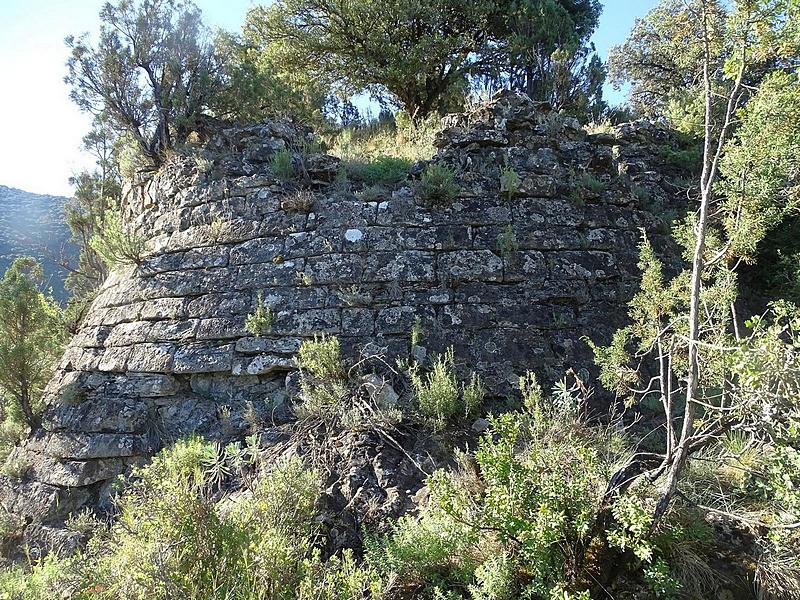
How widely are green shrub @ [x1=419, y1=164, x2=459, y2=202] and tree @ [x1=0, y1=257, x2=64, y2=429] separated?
4.29 meters

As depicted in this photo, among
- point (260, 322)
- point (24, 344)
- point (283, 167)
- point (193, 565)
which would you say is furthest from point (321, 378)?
point (24, 344)

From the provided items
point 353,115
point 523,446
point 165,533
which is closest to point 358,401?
point 523,446

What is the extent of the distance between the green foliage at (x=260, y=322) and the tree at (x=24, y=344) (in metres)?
2.37

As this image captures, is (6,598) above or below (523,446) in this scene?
above

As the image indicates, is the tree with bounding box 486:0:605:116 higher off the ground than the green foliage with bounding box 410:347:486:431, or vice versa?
the tree with bounding box 486:0:605:116

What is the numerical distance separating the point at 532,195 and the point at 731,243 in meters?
2.43

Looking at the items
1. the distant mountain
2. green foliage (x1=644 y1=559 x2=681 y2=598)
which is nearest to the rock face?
green foliage (x1=644 y1=559 x2=681 y2=598)

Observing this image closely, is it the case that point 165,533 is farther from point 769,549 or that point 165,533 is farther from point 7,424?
point 7,424

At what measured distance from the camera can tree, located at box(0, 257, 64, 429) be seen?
496 cm

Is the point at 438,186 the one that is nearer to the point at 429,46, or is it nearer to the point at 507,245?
the point at 507,245

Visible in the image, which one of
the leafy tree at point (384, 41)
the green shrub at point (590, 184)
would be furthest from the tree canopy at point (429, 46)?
the green shrub at point (590, 184)

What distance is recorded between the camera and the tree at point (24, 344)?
4.96m

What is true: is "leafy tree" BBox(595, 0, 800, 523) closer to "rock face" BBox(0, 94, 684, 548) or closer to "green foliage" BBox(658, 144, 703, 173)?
"rock face" BBox(0, 94, 684, 548)

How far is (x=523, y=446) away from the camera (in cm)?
359
